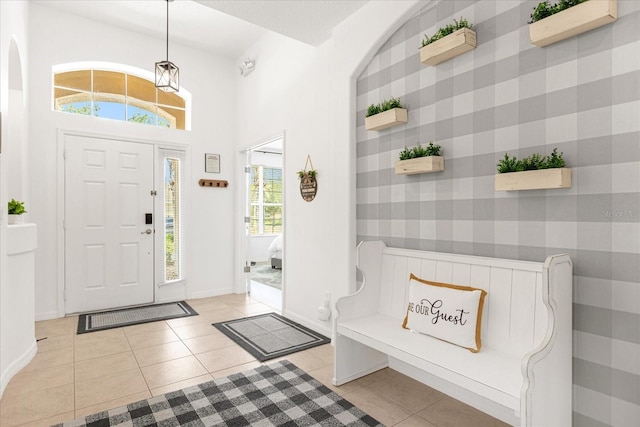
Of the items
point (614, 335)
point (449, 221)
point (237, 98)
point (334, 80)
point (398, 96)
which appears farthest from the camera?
point (237, 98)

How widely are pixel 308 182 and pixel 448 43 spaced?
185cm

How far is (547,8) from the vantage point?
168cm

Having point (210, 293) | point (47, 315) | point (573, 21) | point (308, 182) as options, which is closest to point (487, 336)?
point (573, 21)

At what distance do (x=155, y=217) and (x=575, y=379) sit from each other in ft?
14.4

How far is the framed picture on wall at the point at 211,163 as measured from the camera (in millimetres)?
4824

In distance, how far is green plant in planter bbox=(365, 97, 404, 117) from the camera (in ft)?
8.13

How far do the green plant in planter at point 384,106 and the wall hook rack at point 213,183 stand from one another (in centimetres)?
282

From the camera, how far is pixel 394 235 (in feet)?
8.49

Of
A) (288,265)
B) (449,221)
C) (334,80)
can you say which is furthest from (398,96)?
(288,265)

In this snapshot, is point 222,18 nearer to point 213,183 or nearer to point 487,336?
point 213,183

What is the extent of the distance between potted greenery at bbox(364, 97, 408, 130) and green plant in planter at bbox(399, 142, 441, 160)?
21cm

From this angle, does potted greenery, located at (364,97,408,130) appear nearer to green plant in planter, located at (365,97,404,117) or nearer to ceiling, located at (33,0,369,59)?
green plant in planter, located at (365,97,404,117)

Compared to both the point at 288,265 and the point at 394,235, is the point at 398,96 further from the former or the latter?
the point at 288,265

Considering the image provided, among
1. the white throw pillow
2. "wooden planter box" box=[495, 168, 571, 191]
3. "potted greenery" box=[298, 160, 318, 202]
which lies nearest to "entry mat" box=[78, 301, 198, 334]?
"potted greenery" box=[298, 160, 318, 202]
